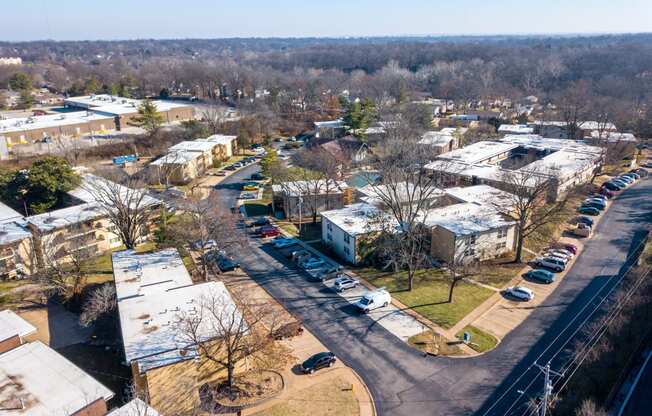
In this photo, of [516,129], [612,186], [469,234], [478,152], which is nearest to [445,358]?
[469,234]

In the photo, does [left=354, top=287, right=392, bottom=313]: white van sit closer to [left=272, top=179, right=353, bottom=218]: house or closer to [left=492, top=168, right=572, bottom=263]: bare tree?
[left=492, top=168, right=572, bottom=263]: bare tree

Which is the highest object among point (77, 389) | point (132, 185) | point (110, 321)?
point (132, 185)

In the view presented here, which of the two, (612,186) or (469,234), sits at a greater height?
(469,234)

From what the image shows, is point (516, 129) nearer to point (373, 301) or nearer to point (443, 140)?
point (443, 140)

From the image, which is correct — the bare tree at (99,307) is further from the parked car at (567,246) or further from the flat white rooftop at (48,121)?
the flat white rooftop at (48,121)

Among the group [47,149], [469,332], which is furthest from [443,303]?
[47,149]

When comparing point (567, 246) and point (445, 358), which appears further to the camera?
point (567, 246)

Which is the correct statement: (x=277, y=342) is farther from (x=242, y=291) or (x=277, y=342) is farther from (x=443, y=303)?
(x=443, y=303)

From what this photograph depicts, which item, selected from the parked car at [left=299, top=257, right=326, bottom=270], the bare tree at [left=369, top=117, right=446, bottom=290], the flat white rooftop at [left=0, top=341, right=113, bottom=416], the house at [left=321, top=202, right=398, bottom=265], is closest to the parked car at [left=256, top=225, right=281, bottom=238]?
the house at [left=321, top=202, right=398, bottom=265]
